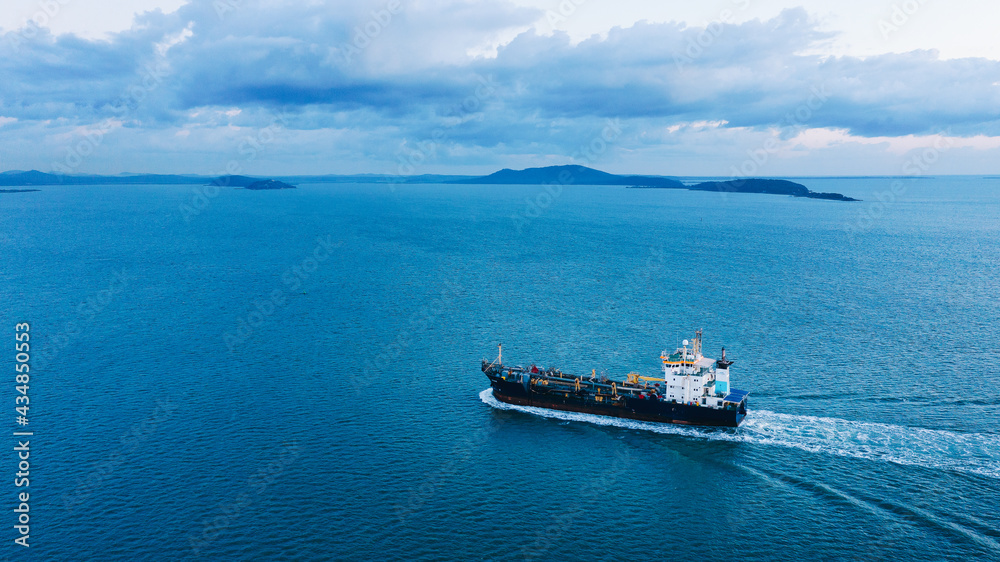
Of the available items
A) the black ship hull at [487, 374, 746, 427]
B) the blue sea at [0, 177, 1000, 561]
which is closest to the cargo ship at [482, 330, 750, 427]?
the black ship hull at [487, 374, 746, 427]

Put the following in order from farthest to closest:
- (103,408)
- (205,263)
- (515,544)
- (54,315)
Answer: (205,263) → (54,315) → (103,408) → (515,544)

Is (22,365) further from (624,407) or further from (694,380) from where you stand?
(694,380)

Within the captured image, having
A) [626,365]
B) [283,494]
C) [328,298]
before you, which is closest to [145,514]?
[283,494]

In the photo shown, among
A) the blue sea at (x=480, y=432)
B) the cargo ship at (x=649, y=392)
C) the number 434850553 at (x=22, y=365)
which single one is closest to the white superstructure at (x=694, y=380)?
the cargo ship at (x=649, y=392)

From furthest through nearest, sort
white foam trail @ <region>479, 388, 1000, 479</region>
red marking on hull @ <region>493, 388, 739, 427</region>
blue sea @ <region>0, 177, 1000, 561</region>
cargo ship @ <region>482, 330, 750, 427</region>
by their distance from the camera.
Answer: red marking on hull @ <region>493, 388, 739, 427</region> → cargo ship @ <region>482, 330, 750, 427</region> → white foam trail @ <region>479, 388, 1000, 479</region> → blue sea @ <region>0, 177, 1000, 561</region>

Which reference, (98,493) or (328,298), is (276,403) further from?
(328,298)

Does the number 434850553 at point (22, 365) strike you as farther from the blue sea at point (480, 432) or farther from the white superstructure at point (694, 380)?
the white superstructure at point (694, 380)

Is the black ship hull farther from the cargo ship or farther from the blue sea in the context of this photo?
the blue sea
